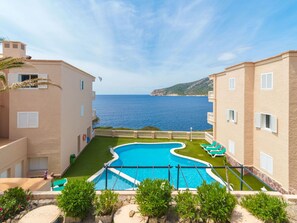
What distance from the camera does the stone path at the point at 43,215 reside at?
5.98m

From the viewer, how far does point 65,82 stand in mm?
16312

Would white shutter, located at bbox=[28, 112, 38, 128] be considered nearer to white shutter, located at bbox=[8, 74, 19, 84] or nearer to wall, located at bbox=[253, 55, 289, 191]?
white shutter, located at bbox=[8, 74, 19, 84]

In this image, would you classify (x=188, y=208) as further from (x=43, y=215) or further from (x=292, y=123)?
(x=292, y=123)

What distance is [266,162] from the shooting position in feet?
47.6

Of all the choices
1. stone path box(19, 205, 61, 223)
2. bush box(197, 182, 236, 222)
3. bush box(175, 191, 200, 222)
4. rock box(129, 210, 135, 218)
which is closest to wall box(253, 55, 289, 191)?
bush box(197, 182, 236, 222)

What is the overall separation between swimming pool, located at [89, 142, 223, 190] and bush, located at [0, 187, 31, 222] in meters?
4.51

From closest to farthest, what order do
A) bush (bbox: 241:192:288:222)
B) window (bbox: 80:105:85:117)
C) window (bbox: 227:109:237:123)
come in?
bush (bbox: 241:192:288:222), window (bbox: 227:109:237:123), window (bbox: 80:105:85:117)

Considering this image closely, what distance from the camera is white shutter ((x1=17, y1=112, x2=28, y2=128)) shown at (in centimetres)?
1495

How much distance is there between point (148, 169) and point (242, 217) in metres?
12.0

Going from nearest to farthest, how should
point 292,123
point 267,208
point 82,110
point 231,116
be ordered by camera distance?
point 267,208 < point 292,123 < point 231,116 < point 82,110

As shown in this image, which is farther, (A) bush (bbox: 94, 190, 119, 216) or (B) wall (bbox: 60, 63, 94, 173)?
(B) wall (bbox: 60, 63, 94, 173)

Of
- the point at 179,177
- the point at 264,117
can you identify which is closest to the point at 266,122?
the point at 264,117

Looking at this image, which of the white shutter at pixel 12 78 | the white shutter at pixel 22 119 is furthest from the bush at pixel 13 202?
the white shutter at pixel 12 78

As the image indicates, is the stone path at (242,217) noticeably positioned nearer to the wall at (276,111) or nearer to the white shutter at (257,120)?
the wall at (276,111)
